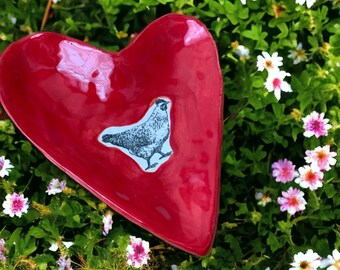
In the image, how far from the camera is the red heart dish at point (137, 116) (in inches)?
53.6

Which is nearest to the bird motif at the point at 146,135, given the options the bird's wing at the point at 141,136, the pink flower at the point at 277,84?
the bird's wing at the point at 141,136

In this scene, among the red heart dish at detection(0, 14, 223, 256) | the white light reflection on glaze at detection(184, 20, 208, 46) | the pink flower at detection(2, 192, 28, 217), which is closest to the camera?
the red heart dish at detection(0, 14, 223, 256)

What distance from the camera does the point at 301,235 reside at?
1599 mm

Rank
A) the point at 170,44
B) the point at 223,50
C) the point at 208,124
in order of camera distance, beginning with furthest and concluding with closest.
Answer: the point at 223,50 < the point at 170,44 < the point at 208,124

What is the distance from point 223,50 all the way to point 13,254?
0.77 m

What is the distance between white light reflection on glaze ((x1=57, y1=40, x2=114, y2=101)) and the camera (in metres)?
1.55

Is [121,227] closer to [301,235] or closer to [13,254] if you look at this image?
[13,254]

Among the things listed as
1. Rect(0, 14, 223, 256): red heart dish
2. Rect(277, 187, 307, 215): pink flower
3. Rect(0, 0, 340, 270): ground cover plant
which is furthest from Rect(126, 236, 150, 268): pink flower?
Rect(277, 187, 307, 215): pink flower

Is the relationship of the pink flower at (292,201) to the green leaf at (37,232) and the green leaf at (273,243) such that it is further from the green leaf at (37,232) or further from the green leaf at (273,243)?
the green leaf at (37,232)

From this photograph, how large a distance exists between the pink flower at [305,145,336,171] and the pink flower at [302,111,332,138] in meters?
0.04

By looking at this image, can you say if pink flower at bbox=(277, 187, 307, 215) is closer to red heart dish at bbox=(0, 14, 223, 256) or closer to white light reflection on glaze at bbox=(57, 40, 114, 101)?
red heart dish at bbox=(0, 14, 223, 256)

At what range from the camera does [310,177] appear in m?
1.48

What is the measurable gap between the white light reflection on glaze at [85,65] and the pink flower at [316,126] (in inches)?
19.0

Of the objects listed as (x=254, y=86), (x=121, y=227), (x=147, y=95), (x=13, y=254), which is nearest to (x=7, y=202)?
(x=13, y=254)
